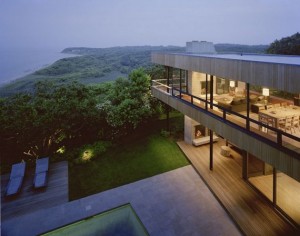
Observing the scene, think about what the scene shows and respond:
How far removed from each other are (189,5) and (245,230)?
202 m

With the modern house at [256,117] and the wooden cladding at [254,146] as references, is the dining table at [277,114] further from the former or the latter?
the wooden cladding at [254,146]

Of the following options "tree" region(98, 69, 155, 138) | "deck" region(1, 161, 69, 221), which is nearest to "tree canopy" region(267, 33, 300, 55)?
"tree" region(98, 69, 155, 138)

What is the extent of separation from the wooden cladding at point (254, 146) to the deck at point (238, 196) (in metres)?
3.10

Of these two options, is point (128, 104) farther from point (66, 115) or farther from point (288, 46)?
point (288, 46)

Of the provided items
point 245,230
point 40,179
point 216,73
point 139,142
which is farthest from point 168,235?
point 139,142

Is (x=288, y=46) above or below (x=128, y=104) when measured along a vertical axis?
above

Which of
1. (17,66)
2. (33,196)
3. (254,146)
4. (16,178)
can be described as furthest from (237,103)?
(17,66)

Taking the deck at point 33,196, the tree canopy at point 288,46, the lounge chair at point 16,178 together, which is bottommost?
the deck at point 33,196

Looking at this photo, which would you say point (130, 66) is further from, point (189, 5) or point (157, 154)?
point (189, 5)

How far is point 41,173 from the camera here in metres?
16.4

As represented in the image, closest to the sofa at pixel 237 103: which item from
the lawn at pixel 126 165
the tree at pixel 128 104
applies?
the lawn at pixel 126 165

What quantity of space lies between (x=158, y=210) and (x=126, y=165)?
5.48 metres

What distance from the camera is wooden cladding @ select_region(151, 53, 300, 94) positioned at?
320 inches

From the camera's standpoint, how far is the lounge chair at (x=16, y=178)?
584 inches
